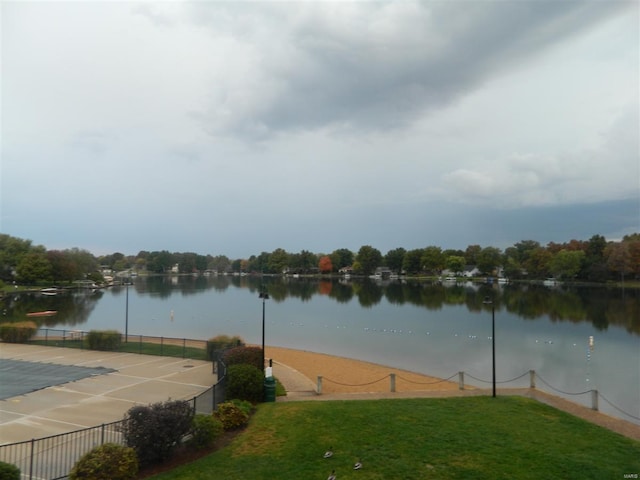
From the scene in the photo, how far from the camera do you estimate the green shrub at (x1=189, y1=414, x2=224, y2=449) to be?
34.0 feet

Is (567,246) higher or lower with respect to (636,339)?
higher

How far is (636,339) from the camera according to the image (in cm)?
3700

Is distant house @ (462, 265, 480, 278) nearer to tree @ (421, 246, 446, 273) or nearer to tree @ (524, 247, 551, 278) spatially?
tree @ (421, 246, 446, 273)

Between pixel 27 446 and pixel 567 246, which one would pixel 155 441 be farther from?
pixel 567 246

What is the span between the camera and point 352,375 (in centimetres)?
2245

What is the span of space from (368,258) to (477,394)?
171892 millimetres

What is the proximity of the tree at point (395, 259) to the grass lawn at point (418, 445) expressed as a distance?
583 feet

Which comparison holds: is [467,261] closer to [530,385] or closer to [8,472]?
[530,385]

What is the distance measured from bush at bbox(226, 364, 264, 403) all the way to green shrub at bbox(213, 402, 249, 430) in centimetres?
203

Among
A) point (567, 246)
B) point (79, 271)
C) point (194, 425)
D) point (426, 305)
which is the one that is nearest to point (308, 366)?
point (194, 425)

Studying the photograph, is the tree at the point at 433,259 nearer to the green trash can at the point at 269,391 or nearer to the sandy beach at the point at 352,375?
→ the sandy beach at the point at 352,375

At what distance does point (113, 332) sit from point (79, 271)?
404ft

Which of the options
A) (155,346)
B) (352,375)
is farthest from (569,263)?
(155,346)

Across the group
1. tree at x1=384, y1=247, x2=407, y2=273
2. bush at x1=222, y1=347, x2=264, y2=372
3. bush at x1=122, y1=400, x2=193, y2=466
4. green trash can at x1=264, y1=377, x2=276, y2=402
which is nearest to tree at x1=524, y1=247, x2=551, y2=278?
tree at x1=384, y1=247, x2=407, y2=273
